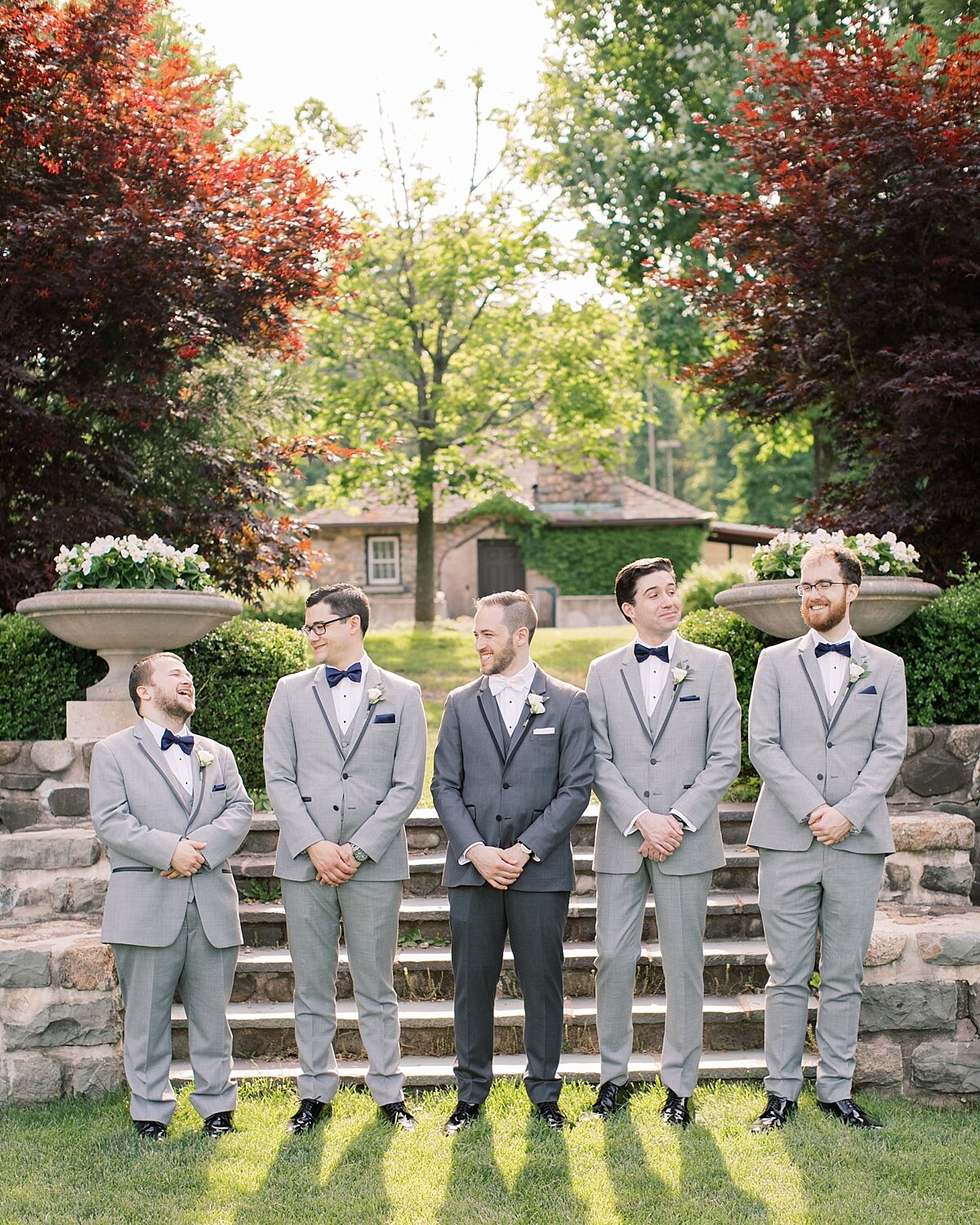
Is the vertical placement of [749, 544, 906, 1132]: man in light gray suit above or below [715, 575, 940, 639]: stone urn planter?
below

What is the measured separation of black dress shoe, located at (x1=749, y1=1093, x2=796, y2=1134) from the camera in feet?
13.8

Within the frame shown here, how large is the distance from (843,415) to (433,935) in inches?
183

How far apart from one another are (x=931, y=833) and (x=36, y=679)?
15.5 feet

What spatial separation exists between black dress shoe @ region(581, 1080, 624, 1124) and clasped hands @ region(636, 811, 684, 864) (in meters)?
0.86

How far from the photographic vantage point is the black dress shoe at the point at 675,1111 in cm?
427

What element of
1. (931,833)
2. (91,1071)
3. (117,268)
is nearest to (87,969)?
(91,1071)

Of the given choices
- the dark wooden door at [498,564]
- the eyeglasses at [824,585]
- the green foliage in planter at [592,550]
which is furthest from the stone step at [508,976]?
the dark wooden door at [498,564]

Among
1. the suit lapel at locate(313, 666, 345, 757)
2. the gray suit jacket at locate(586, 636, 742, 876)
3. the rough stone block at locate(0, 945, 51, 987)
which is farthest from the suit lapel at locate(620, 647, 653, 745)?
the rough stone block at locate(0, 945, 51, 987)

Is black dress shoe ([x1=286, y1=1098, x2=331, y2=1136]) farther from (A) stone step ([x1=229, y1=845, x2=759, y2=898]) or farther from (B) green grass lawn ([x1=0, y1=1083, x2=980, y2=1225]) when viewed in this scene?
(A) stone step ([x1=229, y1=845, x2=759, y2=898])

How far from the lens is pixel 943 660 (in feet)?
21.2

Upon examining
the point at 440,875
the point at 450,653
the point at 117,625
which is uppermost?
the point at 117,625

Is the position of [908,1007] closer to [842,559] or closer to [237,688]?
[842,559]

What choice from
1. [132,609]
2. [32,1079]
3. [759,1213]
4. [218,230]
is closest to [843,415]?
[218,230]

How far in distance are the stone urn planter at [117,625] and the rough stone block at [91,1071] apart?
181 cm
